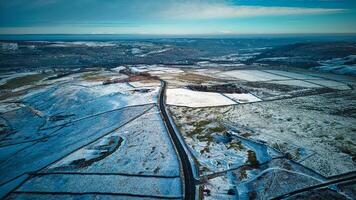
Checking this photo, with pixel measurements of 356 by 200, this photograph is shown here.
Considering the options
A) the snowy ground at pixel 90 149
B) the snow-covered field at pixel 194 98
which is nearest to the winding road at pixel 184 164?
the snowy ground at pixel 90 149

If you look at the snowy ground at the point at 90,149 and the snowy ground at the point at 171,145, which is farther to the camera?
the snowy ground at the point at 90,149

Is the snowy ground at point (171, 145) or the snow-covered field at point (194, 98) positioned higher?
the snow-covered field at point (194, 98)

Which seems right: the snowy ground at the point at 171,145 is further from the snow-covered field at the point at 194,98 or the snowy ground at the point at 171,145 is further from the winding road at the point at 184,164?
the winding road at the point at 184,164

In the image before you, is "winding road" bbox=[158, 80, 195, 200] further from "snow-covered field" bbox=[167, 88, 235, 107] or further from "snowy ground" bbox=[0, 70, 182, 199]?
"snow-covered field" bbox=[167, 88, 235, 107]

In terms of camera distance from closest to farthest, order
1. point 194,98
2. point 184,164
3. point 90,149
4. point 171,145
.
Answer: point 184,164
point 171,145
point 90,149
point 194,98

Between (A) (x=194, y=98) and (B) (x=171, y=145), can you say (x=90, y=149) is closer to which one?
(B) (x=171, y=145)

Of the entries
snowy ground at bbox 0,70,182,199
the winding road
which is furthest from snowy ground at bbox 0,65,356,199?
the winding road

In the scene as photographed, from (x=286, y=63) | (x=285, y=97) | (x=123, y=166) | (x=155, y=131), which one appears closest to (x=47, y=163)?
(x=123, y=166)

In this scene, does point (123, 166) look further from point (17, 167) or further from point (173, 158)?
point (17, 167)

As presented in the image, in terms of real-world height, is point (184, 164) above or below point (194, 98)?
below

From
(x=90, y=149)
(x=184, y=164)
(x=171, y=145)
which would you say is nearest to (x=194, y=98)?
(x=171, y=145)

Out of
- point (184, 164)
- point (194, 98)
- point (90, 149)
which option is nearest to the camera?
Result: point (184, 164)
